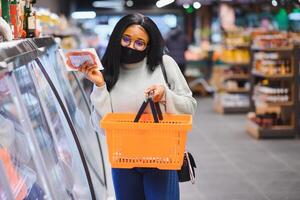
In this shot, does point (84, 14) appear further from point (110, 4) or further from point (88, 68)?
point (88, 68)

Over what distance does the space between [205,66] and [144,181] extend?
15294mm

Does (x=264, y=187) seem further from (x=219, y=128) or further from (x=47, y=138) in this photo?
(x=219, y=128)

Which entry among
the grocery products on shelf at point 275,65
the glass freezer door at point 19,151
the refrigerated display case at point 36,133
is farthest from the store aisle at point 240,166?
the glass freezer door at point 19,151

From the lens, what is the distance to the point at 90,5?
31453 mm

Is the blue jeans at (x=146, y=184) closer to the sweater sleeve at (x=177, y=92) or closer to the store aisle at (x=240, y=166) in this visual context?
the sweater sleeve at (x=177, y=92)

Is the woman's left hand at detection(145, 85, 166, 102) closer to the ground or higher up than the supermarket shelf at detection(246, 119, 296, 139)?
higher up

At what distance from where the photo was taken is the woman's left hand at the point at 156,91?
315cm

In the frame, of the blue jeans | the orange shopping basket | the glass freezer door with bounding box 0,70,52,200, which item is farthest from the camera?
the blue jeans

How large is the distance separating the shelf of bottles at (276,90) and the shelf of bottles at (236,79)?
2689mm

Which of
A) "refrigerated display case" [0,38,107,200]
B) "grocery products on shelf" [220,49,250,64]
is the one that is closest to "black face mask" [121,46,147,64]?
"refrigerated display case" [0,38,107,200]

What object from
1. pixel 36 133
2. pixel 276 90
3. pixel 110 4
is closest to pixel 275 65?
pixel 276 90

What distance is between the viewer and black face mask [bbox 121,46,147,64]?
336cm

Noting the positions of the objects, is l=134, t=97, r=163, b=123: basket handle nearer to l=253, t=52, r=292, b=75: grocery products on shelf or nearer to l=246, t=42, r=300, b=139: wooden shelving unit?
l=246, t=42, r=300, b=139: wooden shelving unit

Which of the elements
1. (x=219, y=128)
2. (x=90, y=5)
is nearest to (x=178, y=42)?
(x=219, y=128)
